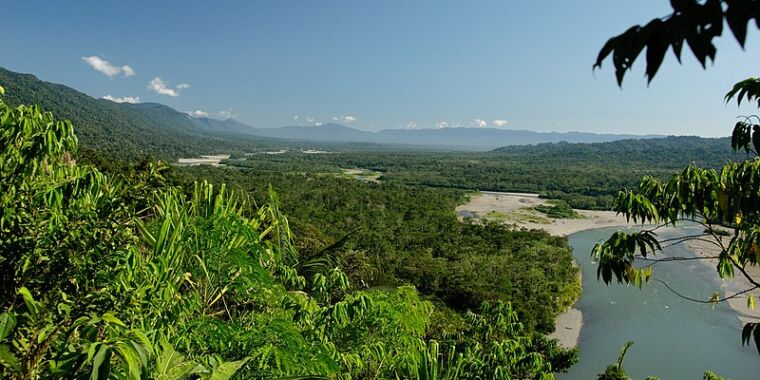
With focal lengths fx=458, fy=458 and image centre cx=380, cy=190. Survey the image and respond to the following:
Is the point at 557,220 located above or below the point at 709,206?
below

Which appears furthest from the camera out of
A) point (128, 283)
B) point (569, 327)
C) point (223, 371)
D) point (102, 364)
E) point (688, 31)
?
point (569, 327)

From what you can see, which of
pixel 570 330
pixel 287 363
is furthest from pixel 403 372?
pixel 570 330

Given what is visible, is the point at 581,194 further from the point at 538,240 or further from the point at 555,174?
the point at 538,240

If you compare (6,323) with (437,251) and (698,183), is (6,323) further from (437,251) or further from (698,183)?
(437,251)

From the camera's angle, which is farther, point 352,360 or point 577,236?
point 577,236

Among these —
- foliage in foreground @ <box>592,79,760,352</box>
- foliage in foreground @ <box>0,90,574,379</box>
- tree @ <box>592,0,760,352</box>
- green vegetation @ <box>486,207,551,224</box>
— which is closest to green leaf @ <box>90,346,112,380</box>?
foliage in foreground @ <box>0,90,574,379</box>

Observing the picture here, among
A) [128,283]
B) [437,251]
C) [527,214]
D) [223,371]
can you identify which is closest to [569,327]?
[437,251]
